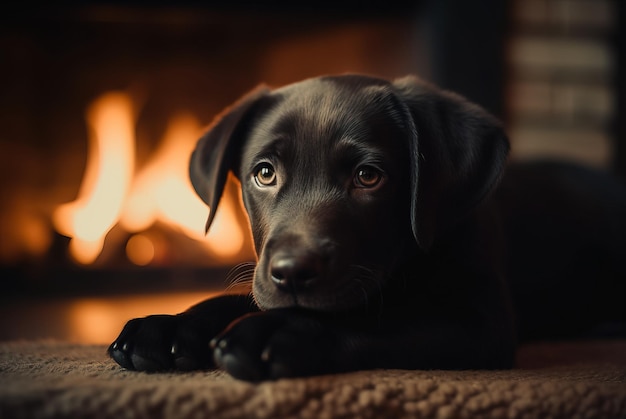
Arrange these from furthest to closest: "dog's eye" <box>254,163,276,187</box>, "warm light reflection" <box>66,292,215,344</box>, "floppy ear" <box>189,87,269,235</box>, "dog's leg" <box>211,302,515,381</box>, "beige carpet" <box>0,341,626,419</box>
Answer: "warm light reflection" <box>66,292,215,344</box>, "floppy ear" <box>189,87,269,235</box>, "dog's eye" <box>254,163,276,187</box>, "dog's leg" <box>211,302,515,381</box>, "beige carpet" <box>0,341,626,419</box>

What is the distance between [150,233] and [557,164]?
7.84ft

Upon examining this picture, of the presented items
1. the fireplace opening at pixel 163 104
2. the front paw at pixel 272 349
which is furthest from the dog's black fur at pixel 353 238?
the fireplace opening at pixel 163 104

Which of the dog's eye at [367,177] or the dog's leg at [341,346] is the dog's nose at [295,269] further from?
the dog's eye at [367,177]

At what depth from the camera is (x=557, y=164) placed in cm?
304

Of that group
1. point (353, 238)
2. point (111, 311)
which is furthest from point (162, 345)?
point (111, 311)

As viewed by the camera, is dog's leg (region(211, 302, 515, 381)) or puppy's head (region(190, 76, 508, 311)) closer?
dog's leg (region(211, 302, 515, 381))

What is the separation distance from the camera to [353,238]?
1653 mm

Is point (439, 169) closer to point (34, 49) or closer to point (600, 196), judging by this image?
point (600, 196)

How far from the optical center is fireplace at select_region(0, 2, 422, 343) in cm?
386

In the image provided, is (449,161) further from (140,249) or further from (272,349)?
(140,249)

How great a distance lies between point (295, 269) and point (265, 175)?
0.52 metres

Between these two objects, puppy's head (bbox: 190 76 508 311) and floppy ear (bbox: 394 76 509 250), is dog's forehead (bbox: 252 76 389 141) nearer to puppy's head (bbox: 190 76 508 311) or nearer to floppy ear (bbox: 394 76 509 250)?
puppy's head (bbox: 190 76 508 311)

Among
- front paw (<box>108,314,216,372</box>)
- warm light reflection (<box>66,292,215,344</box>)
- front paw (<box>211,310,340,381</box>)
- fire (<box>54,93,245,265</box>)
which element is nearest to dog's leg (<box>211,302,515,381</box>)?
front paw (<box>211,310,340,381</box>)

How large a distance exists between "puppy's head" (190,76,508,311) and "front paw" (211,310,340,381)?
0.13 m
